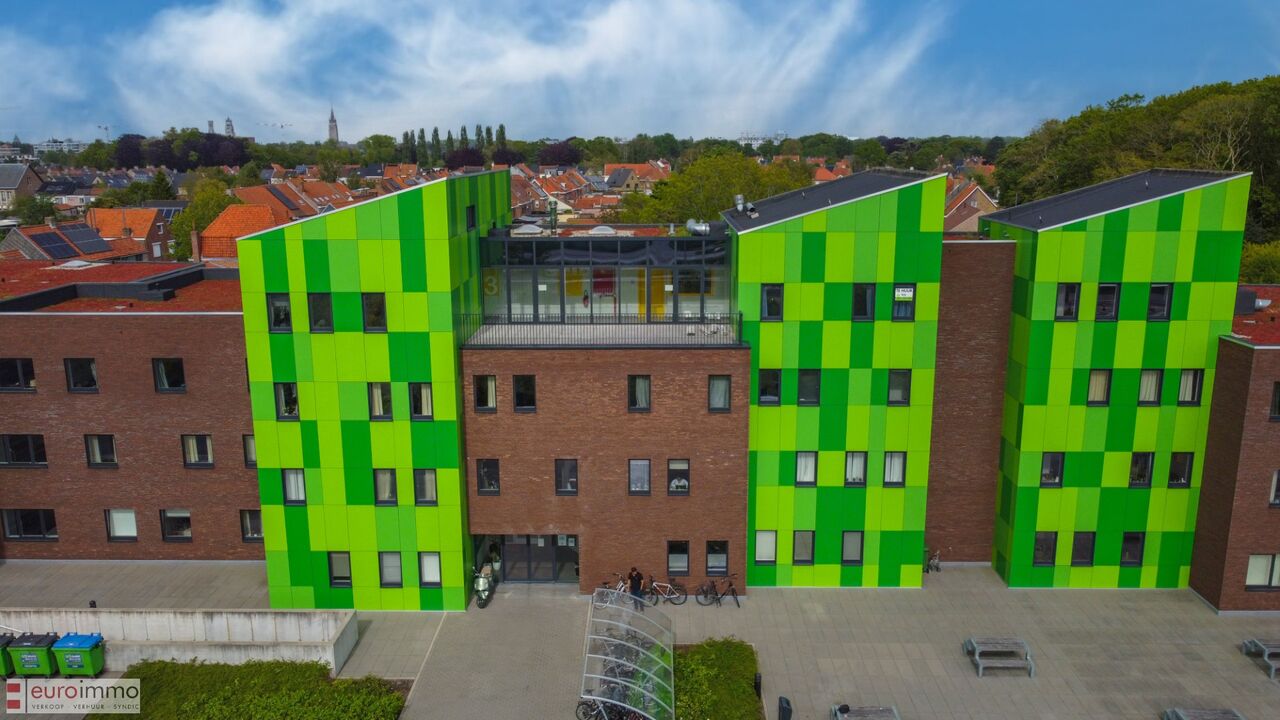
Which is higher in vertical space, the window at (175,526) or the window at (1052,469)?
the window at (1052,469)

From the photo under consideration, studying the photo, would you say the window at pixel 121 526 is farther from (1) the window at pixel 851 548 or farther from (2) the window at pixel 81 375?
(1) the window at pixel 851 548

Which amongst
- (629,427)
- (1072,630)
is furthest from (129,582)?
(1072,630)

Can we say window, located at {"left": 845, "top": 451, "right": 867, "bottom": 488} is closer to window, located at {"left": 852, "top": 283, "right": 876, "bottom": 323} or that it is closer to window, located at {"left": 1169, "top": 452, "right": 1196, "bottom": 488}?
window, located at {"left": 852, "top": 283, "right": 876, "bottom": 323}

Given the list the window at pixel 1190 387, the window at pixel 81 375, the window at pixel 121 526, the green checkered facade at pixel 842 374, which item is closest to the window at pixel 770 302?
the green checkered facade at pixel 842 374

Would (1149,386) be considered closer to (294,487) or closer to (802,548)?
(802,548)

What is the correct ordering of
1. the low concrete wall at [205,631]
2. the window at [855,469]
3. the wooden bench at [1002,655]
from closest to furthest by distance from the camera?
the wooden bench at [1002,655]
the low concrete wall at [205,631]
the window at [855,469]

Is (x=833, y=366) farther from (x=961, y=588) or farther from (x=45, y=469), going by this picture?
(x=45, y=469)

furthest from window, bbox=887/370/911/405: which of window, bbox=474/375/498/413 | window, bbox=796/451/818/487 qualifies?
window, bbox=474/375/498/413

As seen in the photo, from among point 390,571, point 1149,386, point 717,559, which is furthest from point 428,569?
point 1149,386
